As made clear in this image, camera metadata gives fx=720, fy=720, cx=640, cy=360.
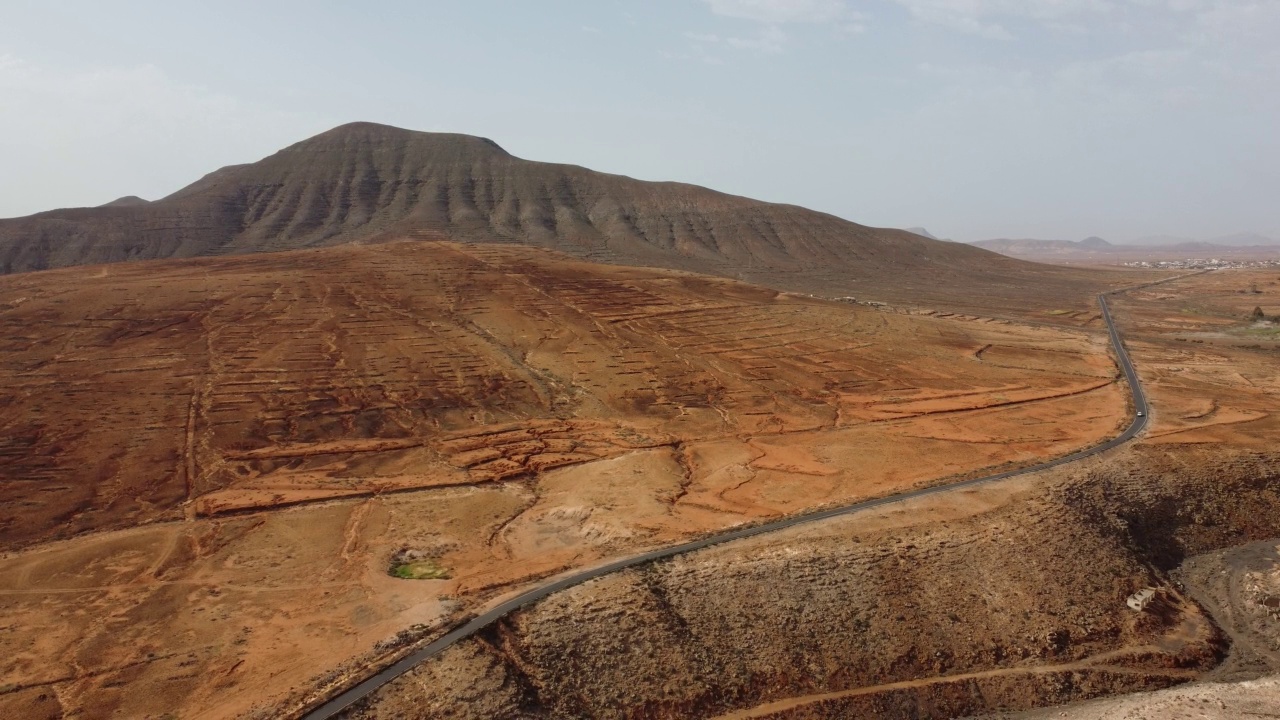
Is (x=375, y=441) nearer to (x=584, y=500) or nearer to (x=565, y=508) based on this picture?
(x=565, y=508)

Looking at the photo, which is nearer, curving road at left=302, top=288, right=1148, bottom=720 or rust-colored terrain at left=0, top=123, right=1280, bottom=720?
curving road at left=302, top=288, right=1148, bottom=720

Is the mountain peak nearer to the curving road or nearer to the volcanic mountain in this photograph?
the volcanic mountain

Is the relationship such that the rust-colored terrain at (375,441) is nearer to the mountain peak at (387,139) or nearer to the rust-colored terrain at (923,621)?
the rust-colored terrain at (923,621)

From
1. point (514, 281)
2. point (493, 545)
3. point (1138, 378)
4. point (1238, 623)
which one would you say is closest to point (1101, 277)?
point (1138, 378)

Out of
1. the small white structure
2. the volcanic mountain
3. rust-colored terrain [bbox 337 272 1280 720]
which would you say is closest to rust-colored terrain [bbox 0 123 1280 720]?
rust-colored terrain [bbox 337 272 1280 720]

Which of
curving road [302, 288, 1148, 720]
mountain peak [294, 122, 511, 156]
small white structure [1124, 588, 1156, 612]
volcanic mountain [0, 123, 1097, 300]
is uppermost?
mountain peak [294, 122, 511, 156]
